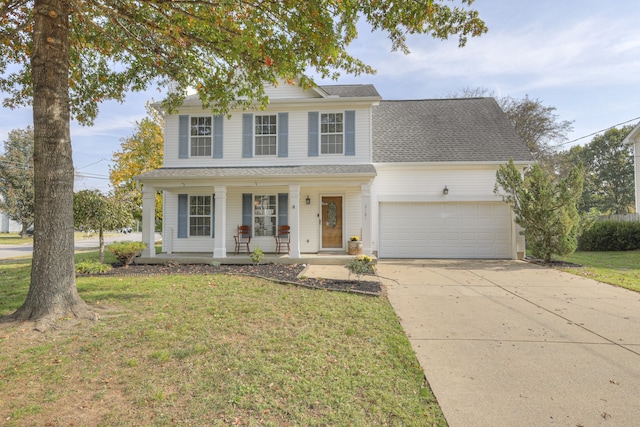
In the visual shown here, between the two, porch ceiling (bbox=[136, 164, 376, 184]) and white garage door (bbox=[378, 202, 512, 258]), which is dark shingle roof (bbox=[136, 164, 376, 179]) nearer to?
porch ceiling (bbox=[136, 164, 376, 184])

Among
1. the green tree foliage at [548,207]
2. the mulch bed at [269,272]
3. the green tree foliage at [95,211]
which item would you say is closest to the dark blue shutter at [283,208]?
the mulch bed at [269,272]

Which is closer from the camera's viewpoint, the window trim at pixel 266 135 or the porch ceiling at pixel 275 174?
the porch ceiling at pixel 275 174

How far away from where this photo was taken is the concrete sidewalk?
9.27 feet

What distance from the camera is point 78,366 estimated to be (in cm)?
335

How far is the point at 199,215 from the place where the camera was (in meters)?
12.5

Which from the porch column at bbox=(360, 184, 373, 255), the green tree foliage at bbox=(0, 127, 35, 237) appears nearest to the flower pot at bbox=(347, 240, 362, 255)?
the porch column at bbox=(360, 184, 373, 255)

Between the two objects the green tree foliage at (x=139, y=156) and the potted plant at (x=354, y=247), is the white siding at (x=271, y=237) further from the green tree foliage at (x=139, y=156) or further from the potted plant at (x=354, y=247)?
the green tree foliage at (x=139, y=156)

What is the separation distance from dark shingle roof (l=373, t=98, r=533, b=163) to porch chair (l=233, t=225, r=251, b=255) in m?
5.38

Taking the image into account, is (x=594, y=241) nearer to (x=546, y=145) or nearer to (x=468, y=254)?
(x=468, y=254)

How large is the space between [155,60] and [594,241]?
18451 mm

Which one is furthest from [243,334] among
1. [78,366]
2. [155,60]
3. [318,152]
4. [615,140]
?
[615,140]

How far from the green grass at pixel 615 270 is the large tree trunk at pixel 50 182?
10518mm

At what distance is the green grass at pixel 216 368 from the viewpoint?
2.61 meters

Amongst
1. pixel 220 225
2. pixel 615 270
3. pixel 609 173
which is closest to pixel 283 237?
pixel 220 225
